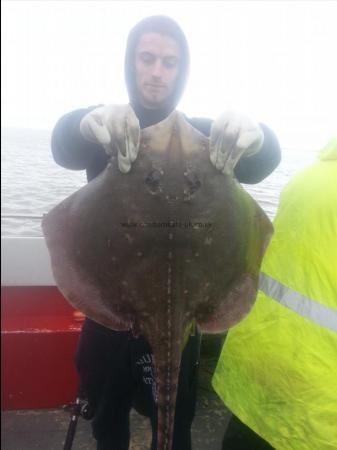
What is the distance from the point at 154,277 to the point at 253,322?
28.1 inches

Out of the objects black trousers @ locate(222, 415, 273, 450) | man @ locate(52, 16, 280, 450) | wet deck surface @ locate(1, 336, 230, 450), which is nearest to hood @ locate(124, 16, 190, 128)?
man @ locate(52, 16, 280, 450)

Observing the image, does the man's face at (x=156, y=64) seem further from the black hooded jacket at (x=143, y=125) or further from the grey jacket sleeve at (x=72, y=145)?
the grey jacket sleeve at (x=72, y=145)

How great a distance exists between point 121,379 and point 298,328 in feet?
3.53

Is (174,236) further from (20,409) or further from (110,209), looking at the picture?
(20,409)

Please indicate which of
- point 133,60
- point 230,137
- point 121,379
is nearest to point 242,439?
point 121,379

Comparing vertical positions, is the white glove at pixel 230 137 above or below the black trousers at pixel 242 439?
above

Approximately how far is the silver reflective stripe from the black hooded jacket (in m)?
0.53

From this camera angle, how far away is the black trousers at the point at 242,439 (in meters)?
2.15

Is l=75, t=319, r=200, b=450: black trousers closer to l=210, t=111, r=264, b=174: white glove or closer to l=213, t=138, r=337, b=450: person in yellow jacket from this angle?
l=213, t=138, r=337, b=450: person in yellow jacket

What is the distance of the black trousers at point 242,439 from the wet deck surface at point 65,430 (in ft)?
3.26

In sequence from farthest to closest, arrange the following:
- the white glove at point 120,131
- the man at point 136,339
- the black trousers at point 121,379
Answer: the black trousers at point 121,379 < the man at point 136,339 < the white glove at point 120,131

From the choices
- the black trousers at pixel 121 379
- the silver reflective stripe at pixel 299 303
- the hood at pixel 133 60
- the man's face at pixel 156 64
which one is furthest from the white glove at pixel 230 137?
the black trousers at pixel 121 379

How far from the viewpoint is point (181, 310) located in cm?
155

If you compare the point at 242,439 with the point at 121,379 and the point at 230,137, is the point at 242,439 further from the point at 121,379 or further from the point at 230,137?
the point at 230,137
